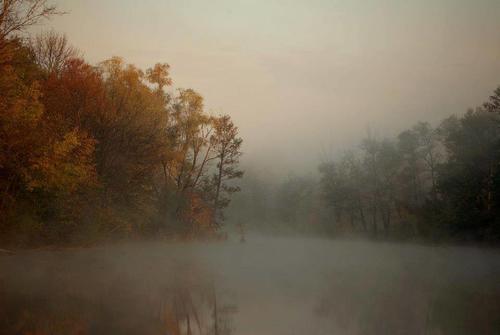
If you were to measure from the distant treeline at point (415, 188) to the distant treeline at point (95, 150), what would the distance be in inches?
865

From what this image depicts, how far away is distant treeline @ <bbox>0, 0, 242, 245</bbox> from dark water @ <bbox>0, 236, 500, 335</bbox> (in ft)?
9.96

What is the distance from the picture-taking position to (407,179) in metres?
53.1

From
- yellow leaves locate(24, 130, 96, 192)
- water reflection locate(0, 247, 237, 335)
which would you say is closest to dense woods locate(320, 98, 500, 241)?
water reflection locate(0, 247, 237, 335)

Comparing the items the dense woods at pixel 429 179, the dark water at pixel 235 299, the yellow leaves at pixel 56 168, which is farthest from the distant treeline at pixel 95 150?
the dense woods at pixel 429 179

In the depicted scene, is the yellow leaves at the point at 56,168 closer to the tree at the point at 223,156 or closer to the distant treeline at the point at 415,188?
the tree at the point at 223,156

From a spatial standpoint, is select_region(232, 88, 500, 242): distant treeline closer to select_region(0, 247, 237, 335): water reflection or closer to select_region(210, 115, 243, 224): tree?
select_region(210, 115, 243, 224): tree

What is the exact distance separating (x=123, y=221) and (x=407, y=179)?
40.6 metres

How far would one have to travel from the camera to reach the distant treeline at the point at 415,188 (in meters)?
37.4

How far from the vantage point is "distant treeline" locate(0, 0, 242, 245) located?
53.7 feet

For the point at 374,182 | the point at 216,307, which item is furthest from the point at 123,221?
the point at 374,182

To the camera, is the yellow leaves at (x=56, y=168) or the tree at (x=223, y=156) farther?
the tree at (x=223, y=156)

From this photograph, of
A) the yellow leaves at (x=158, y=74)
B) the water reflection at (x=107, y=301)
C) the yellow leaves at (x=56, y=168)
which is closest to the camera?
the water reflection at (x=107, y=301)

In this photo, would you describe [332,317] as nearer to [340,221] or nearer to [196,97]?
[196,97]

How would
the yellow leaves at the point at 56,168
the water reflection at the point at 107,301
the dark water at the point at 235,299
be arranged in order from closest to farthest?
the water reflection at the point at 107,301, the dark water at the point at 235,299, the yellow leaves at the point at 56,168
